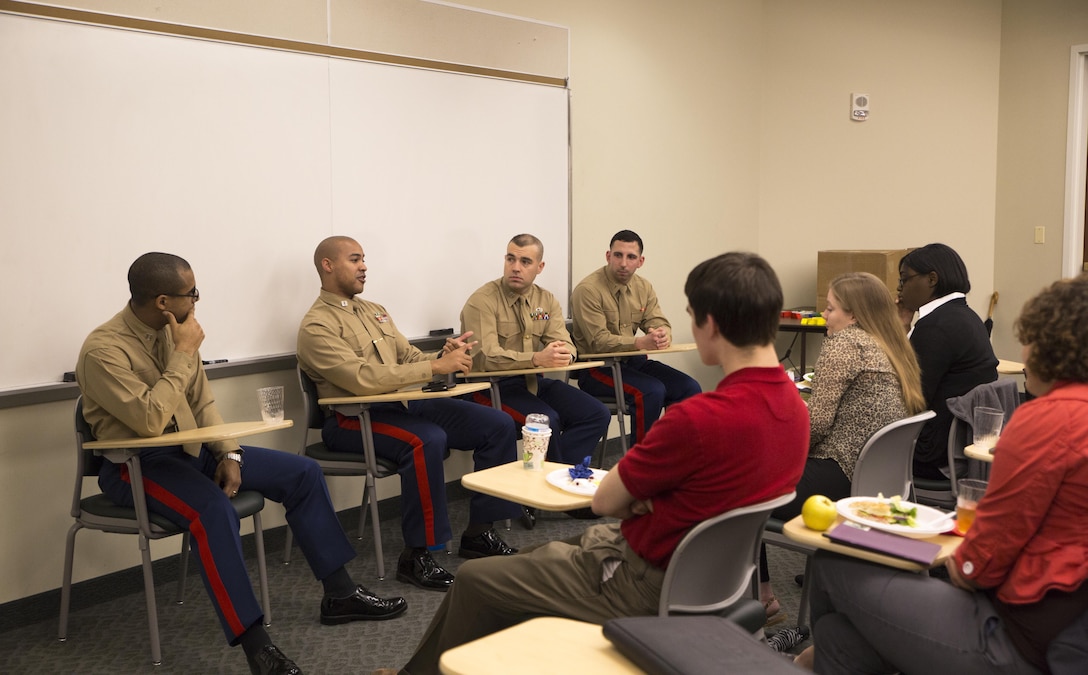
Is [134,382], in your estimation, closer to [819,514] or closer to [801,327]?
[819,514]

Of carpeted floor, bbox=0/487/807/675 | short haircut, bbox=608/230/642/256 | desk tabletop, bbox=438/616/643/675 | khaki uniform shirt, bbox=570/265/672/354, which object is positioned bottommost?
carpeted floor, bbox=0/487/807/675

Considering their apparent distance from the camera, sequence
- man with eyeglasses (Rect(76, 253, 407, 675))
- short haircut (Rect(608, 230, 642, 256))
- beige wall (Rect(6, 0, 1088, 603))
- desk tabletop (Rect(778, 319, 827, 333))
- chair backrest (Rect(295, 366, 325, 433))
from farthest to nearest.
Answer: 1. beige wall (Rect(6, 0, 1088, 603))
2. desk tabletop (Rect(778, 319, 827, 333))
3. short haircut (Rect(608, 230, 642, 256))
4. chair backrest (Rect(295, 366, 325, 433))
5. man with eyeglasses (Rect(76, 253, 407, 675))

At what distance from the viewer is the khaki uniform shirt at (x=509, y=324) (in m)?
4.86

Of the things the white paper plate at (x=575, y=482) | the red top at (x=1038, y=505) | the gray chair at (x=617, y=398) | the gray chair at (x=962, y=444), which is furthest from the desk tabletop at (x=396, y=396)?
the red top at (x=1038, y=505)

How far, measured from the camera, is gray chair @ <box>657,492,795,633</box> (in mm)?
2150

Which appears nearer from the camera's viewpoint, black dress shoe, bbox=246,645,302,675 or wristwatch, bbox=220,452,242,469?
black dress shoe, bbox=246,645,302,675

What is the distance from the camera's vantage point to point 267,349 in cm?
443

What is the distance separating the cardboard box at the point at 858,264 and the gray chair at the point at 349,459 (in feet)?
12.1

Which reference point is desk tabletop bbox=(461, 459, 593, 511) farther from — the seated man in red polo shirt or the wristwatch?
the wristwatch

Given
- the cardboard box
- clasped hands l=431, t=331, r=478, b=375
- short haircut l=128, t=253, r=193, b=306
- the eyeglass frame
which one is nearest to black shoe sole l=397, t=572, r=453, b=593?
clasped hands l=431, t=331, r=478, b=375

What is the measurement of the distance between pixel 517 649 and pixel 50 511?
277cm

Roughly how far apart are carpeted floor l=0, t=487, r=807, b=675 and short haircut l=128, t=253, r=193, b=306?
44.6 inches

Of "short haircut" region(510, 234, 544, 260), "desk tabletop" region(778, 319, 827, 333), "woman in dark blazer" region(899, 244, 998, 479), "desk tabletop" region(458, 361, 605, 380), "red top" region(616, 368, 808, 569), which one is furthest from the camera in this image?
"desk tabletop" region(778, 319, 827, 333)

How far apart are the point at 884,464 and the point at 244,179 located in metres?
2.98
